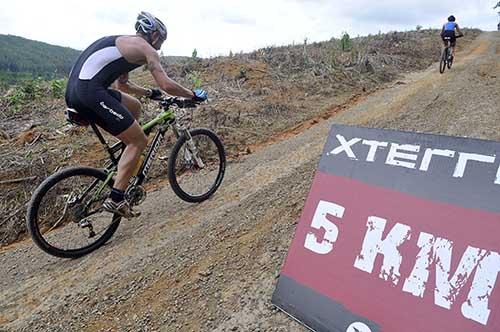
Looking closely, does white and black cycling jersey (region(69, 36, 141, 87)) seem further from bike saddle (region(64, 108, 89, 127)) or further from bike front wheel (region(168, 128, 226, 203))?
bike front wheel (region(168, 128, 226, 203))

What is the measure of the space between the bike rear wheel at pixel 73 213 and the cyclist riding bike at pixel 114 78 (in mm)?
187

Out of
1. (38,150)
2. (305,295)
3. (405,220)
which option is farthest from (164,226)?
(38,150)

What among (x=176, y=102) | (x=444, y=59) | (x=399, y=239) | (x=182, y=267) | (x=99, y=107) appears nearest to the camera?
(x=399, y=239)

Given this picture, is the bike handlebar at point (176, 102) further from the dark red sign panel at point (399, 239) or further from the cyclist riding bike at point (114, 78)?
the dark red sign panel at point (399, 239)

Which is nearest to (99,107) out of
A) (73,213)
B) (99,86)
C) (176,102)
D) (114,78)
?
(99,86)

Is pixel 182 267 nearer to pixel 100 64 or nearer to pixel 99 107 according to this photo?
pixel 99 107

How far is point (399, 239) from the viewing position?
189 cm

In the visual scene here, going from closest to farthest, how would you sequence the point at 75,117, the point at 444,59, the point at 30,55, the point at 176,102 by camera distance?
the point at 75,117 < the point at 176,102 < the point at 444,59 < the point at 30,55

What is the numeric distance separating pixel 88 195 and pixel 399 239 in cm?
270

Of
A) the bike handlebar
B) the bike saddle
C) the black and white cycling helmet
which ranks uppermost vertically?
the black and white cycling helmet

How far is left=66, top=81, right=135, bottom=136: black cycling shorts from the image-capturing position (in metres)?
Answer: 3.23

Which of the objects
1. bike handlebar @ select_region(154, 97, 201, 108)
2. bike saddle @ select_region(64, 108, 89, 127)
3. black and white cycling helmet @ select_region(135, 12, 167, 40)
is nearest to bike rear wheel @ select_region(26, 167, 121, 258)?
bike saddle @ select_region(64, 108, 89, 127)

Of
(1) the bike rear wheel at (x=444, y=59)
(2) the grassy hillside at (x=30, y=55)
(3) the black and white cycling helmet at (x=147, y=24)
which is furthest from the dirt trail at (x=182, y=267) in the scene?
(2) the grassy hillside at (x=30, y=55)

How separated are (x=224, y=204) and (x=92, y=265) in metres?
1.40
